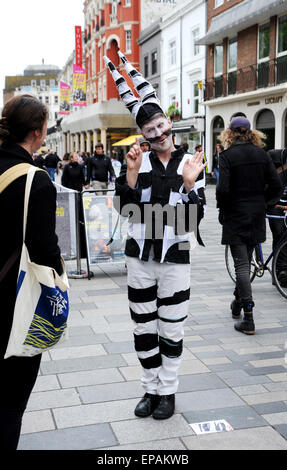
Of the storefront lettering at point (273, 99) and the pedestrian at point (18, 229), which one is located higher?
the storefront lettering at point (273, 99)

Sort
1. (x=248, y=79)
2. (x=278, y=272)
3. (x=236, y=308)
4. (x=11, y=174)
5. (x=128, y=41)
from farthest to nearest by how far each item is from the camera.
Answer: (x=128, y=41)
(x=248, y=79)
(x=278, y=272)
(x=236, y=308)
(x=11, y=174)

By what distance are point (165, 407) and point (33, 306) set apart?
1.48 metres

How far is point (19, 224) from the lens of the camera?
224cm

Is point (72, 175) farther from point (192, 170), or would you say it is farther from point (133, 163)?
point (192, 170)

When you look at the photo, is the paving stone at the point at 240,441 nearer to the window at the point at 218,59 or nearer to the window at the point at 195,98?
the window at the point at 218,59

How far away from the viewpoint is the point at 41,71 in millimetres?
133500

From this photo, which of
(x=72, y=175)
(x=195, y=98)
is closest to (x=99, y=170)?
(x=72, y=175)

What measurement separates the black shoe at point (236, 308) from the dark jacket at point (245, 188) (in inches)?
25.8

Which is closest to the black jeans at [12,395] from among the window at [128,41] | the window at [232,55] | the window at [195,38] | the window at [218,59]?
the window at [232,55]

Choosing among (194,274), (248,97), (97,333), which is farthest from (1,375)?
(248,97)

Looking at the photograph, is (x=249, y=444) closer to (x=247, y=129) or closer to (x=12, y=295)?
(x=12, y=295)

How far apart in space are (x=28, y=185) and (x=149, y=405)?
1.85m

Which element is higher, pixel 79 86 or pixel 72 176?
pixel 79 86

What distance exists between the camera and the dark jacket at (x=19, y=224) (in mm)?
2221
